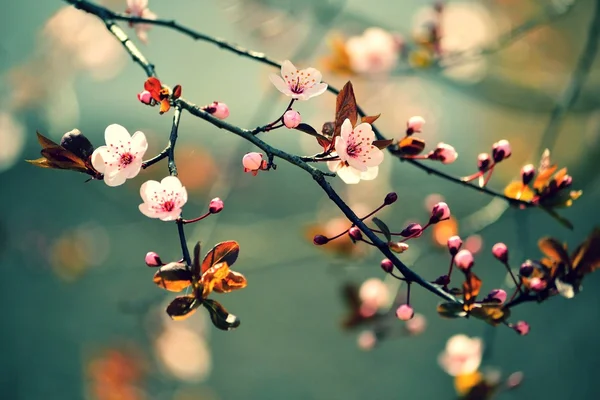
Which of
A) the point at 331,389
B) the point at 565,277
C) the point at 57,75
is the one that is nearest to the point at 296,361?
the point at 331,389

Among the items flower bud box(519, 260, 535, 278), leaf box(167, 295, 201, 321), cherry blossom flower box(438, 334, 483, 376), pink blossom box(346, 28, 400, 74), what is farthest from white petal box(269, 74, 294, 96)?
pink blossom box(346, 28, 400, 74)

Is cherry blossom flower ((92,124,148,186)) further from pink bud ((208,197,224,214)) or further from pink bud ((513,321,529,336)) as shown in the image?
pink bud ((513,321,529,336))

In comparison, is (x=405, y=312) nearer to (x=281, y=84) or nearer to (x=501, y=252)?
(x=501, y=252)

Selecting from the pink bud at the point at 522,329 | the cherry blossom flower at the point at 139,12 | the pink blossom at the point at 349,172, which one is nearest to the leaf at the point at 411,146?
the pink blossom at the point at 349,172

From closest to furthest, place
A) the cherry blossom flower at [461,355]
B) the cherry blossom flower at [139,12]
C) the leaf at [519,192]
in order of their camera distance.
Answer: the leaf at [519,192] → the cherry blossom flower at [139,12] → the cherry blossom flower at [461,355]

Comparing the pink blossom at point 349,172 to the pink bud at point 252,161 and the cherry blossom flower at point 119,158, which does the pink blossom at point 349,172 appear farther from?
the cherry blossom flower at point 119,158

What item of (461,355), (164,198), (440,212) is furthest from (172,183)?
(461,355)
